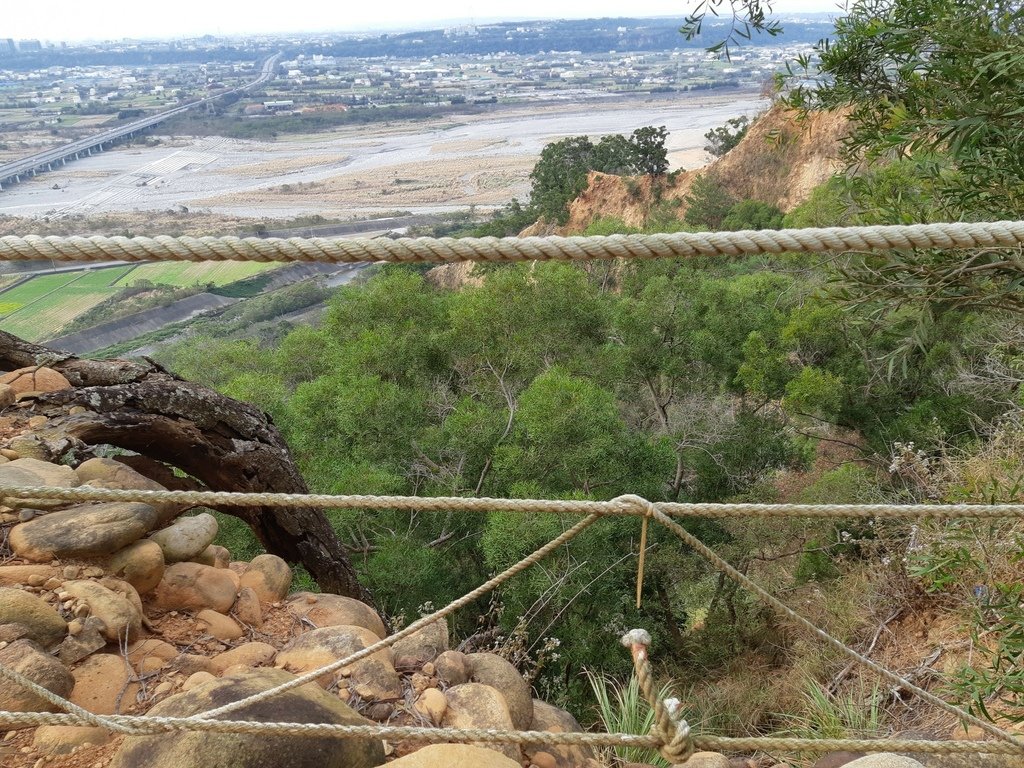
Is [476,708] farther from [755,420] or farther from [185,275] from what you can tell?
[185,275]

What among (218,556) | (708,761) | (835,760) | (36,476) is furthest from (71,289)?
(835,760)

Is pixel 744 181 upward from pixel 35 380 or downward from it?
upward

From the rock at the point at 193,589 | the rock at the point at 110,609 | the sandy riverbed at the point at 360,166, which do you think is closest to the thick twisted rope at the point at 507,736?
the rock at the point at 110,609

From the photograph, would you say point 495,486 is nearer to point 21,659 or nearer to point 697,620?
point 697,620

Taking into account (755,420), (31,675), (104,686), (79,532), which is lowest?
(755,420)

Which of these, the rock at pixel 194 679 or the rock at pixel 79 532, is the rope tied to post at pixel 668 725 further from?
the rock at pixel 79 532

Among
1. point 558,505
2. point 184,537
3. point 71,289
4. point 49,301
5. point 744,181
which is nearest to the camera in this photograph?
point 558,505

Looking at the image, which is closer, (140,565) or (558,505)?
(558,505)
